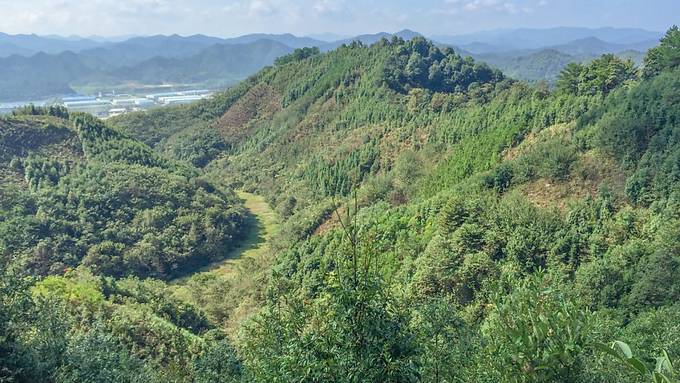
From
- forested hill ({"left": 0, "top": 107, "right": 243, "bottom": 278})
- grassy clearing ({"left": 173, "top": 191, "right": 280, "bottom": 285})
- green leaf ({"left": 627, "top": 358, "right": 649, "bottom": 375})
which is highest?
green leaf ({"left": 627, "top": 358, "right": 649, "bottom": 375})

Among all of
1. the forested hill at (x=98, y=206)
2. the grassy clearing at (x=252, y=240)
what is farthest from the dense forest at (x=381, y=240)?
the grassy clearing at (x=252, y=240)

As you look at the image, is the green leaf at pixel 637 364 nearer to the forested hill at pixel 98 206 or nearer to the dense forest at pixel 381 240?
the dense forest at pixel 381 240

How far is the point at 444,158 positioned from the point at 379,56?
125ft

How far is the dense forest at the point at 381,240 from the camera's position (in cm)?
702

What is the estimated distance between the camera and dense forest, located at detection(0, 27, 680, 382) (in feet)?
23.0

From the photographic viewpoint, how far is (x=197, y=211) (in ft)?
164

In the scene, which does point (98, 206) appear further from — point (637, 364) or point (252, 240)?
point (637, 364)

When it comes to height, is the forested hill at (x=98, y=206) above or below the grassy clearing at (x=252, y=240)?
above

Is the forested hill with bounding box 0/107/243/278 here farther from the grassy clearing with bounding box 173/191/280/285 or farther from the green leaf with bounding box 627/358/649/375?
the green leaf with bounding box 627/358/649/375

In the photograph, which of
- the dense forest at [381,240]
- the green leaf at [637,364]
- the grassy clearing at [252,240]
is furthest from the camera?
the grassy clearing at [252,240]

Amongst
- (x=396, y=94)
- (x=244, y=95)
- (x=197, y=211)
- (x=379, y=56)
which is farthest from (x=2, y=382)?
(x=244, y=95)

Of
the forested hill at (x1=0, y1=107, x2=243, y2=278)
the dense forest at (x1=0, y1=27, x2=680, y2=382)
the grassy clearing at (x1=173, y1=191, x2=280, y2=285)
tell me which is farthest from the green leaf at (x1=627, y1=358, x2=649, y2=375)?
the grassy clearing at (x1=173, y1=191, x2=280, y2=285)

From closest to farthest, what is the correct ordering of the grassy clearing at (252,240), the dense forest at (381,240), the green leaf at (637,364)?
the green leaf at (637,364)
the dense forest at (381,240)
the grassy clearing at (252,240)

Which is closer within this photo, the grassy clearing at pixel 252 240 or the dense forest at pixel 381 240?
the dense forest at pixel 381 240
